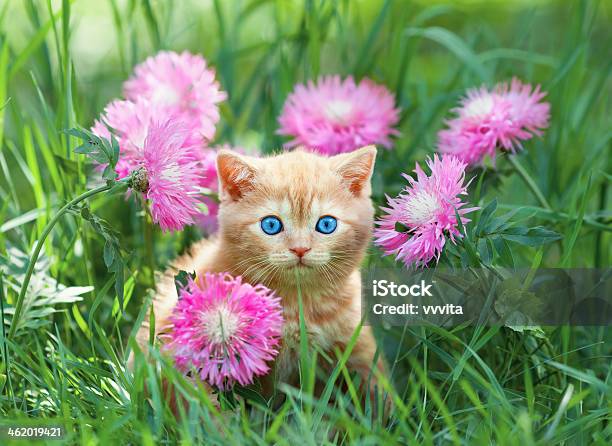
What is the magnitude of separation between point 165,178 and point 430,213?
1.31ft

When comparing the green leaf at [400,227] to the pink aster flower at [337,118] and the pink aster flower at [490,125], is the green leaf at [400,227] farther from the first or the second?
the pink aster flower at [337,118]

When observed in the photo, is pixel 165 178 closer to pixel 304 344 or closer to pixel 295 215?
pixel 295 215

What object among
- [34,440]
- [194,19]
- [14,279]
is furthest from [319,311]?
[194,19]

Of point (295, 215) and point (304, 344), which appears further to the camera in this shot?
point (295, 215)

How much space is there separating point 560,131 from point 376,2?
10.5 feet

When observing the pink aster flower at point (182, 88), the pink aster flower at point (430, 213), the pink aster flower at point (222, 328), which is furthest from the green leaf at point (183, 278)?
the pink aster flower at point (182, 88)

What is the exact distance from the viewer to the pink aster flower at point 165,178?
3.65ft

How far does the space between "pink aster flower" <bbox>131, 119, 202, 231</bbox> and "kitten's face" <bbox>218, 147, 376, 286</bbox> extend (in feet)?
0.35

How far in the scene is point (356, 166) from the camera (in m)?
1.26

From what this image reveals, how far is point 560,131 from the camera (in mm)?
1739

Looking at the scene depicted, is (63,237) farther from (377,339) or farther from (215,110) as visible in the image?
(377,339)

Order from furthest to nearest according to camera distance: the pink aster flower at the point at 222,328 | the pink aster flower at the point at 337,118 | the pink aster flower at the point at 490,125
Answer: the pink aster flower at the point at 337,118 < the pink aster flower at the point at 490,125 < the pink aster flower at the point at 222,328

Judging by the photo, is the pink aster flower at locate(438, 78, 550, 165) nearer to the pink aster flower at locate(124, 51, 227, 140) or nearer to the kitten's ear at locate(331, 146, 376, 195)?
the kitten's ear at locate(331, 146, 376, 195)

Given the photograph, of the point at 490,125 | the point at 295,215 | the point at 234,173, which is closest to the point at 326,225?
the point at 295,215
